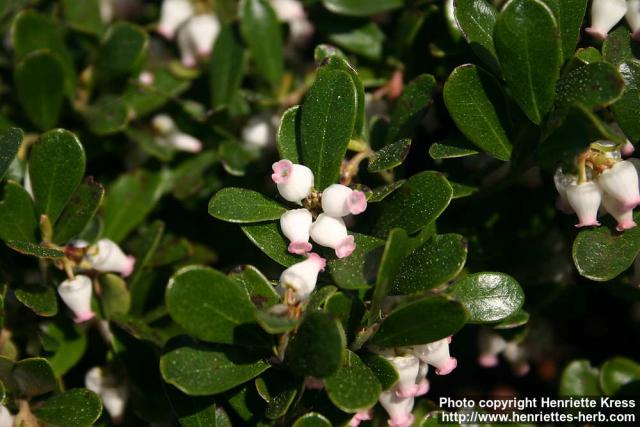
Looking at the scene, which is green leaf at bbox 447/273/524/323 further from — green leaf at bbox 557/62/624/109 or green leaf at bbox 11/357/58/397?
green leaf at bbox 11/357/58/397

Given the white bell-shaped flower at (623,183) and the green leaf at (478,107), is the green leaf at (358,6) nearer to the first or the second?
the green leaf at (478,107)

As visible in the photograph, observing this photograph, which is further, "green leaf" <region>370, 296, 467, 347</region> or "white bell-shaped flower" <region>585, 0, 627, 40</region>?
"white bell-shaped flower" <region>585, 0, 627, 40</region>

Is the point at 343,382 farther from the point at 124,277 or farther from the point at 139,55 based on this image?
the point at 139,55

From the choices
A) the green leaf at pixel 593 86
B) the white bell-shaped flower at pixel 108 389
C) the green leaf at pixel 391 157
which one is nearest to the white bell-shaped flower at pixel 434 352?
the green leaf at pixel 391 157

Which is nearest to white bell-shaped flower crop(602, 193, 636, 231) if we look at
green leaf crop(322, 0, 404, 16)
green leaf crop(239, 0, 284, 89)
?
green leaf crop(322, 0, 404, 16)

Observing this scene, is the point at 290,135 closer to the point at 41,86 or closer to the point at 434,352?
the point at 434,352

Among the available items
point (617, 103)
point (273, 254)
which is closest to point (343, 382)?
point (273, 254)
